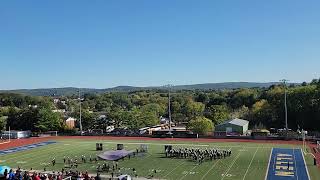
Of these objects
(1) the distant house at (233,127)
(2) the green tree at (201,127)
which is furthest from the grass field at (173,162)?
(1) the distant house at (233,127)

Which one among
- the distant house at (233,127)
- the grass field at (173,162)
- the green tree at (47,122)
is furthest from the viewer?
the green tree at (47,122)

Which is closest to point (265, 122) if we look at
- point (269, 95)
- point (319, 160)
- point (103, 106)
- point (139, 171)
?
point (269, 95)

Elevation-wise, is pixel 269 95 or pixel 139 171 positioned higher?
pixel 269 95

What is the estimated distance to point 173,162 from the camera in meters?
43.2

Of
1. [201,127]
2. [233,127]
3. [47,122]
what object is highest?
[47,122]

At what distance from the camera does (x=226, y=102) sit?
13362 centimetres

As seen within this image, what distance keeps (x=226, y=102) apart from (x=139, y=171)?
97589 millimetres

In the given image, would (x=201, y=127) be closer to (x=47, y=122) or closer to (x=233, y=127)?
(x=233, y=127)

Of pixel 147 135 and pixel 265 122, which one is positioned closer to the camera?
pixel 147 135

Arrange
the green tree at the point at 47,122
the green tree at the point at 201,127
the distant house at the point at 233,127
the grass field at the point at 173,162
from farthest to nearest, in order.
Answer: the green tree at the point at 47,122 → the distant house at the point at 233,127 → the green tree at the point at 201,127 → the grass field at the point at 173,162

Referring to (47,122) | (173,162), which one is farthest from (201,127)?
(47,122)

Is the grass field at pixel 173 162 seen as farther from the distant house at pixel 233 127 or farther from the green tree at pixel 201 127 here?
the distant house at pixel 233 127

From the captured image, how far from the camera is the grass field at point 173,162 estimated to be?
36.9 m

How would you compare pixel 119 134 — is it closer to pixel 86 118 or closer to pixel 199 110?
pixel 86 118
